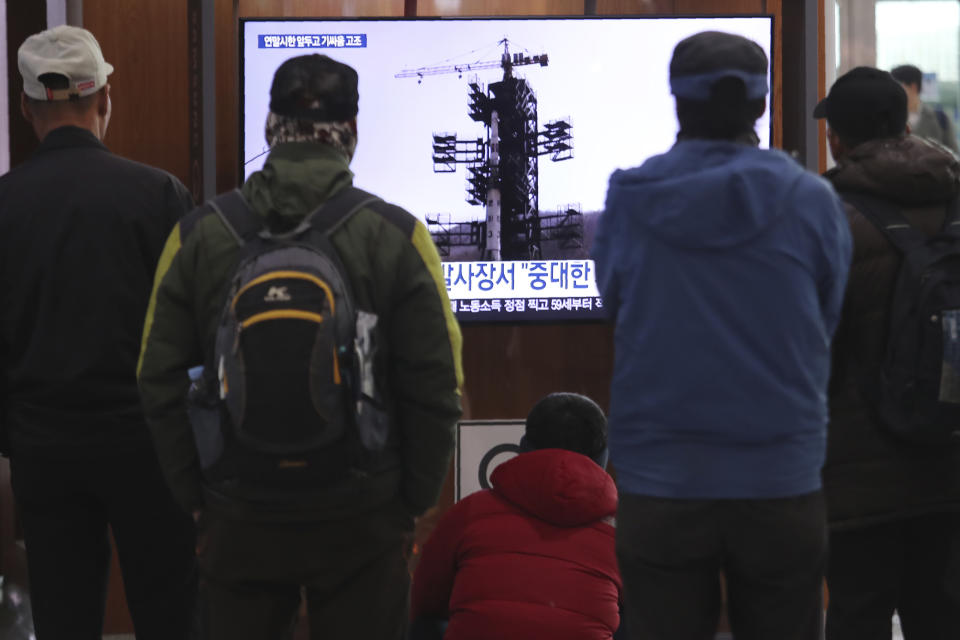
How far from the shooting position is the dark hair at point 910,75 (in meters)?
5.48

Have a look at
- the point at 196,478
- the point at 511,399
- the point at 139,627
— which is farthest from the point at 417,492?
the point at 511,399

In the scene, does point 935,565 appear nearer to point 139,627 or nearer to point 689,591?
point 689,591

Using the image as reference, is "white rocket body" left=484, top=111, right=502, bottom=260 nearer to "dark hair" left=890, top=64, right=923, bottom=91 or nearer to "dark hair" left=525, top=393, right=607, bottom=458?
"dark hair" left=525, top=393, right=607, bottom=458

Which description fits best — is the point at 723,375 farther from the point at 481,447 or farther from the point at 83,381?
the point at 481,447

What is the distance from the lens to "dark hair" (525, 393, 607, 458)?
2396mm

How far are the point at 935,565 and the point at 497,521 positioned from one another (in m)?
0.79

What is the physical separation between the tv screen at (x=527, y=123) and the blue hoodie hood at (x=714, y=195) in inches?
63.4

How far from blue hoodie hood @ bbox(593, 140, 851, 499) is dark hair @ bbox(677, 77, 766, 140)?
0.06 m

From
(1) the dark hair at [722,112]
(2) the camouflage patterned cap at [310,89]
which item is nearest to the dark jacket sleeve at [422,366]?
(2) the camouflage patterned cap at [310,89]

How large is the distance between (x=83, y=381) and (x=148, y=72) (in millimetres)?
1510

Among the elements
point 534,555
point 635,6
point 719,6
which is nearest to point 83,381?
point 534,555

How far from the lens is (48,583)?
2256mm

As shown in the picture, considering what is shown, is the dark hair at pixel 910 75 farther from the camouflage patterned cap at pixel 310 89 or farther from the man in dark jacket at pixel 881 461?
the camouflage patterned cap at pixel 310 89

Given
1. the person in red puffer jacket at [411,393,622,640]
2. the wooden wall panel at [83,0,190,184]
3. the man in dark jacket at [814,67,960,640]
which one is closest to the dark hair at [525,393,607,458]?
the person in red puffer jacket at [411,393,622,640]
